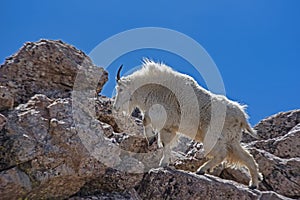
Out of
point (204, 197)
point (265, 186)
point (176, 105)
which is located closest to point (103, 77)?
point (176, 105)

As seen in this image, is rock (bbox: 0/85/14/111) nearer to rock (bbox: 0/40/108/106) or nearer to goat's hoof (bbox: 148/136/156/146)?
rock (bbox: 0/40/108/106)

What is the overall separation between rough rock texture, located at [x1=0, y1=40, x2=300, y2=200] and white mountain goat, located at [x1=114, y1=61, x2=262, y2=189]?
1.85ft

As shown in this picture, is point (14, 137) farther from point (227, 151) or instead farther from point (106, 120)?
point (227, 151)

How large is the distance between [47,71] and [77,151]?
2946 millimetres

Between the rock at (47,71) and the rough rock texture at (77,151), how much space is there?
0.06 ft

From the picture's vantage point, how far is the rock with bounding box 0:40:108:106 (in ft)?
22.4

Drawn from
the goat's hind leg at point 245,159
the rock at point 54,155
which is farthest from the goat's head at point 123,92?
the rock at point 54,155

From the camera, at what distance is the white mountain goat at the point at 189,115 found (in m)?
8.19

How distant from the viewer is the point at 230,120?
825cm

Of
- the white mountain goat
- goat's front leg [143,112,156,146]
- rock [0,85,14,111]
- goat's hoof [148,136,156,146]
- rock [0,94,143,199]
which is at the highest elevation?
the white mountain goat

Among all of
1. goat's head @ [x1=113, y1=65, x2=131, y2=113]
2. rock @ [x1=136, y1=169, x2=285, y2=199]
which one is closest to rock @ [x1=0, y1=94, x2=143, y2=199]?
rock @ [x1=136, y1=169, x2=285, y2=199]

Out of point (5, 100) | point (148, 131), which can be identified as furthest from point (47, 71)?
point (148, 131)

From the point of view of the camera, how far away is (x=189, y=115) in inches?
329

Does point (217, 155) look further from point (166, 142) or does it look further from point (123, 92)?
point (123, 92)
